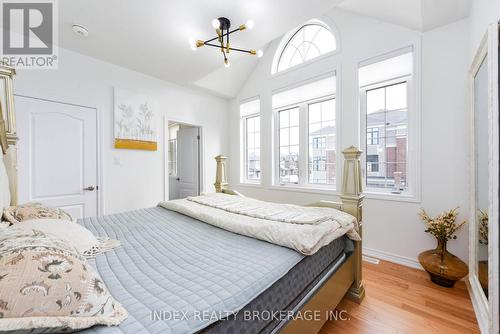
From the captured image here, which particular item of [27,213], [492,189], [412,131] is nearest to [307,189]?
[412,131]

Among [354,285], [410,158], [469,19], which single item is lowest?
[354,285]

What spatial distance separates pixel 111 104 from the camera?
3.04m

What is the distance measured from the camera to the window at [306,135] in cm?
322

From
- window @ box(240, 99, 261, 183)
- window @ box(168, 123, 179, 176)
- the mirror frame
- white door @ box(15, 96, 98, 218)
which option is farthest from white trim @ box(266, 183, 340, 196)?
white door @ box(15, 96, 98, 218)

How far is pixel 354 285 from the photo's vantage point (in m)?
1.81

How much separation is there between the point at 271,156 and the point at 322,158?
3.01 feet

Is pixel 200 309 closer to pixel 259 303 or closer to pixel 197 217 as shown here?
pixel 259 303

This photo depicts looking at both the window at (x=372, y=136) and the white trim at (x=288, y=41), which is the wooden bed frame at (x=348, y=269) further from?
the white trim at (x=288, y=41)

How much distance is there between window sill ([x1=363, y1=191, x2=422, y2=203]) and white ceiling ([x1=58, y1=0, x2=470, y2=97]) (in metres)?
1.81

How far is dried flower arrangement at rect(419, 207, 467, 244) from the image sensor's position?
202 centimetres

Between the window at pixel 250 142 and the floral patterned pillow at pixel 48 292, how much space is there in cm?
368

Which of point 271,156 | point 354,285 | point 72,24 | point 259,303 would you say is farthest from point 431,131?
point 72,24

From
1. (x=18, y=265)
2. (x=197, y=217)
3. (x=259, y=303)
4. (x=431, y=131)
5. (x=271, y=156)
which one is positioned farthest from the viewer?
(x=271, y=156)

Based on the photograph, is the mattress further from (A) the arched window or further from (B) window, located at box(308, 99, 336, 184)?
(A) the arched window
